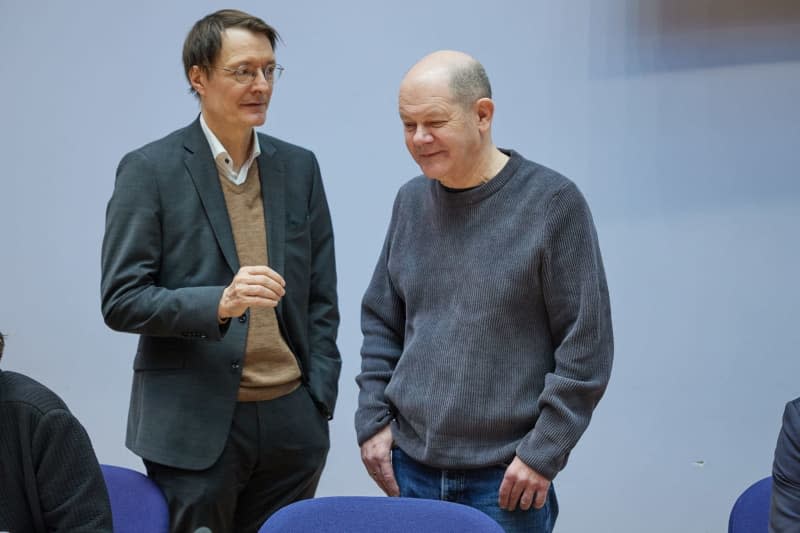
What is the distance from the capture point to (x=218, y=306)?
2.16 meters

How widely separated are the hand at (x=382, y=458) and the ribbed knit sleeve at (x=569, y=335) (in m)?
0.30

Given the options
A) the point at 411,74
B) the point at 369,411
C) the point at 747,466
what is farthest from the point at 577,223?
the point at 747,466

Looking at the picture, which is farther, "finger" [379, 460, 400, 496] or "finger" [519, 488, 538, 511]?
"finger" [379, 460, 400, 496]

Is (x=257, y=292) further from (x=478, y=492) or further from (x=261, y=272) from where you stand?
(x=478, y=492)

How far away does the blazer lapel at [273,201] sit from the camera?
7.76ft

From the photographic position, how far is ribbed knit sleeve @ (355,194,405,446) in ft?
7.01

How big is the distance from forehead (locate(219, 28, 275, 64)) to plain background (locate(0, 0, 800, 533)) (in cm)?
109

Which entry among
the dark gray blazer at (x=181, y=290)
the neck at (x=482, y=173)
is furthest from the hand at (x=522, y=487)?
the dark gray blazer at (x=181, y=290)

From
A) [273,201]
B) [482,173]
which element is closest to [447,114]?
[482,173]

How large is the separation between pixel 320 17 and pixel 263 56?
1.13m

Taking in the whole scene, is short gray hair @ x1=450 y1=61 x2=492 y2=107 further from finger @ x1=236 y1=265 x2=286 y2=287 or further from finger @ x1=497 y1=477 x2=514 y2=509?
finger @ x1=497 y1=477 x2=514 y2=509

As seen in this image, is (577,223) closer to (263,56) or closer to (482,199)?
(482,199)

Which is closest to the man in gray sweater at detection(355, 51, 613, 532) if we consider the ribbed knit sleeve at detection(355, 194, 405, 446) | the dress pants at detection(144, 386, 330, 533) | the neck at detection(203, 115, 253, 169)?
the ribbed knit sleeve at detection(355, 194, 405, 446)

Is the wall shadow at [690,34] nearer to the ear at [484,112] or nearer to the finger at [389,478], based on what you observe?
the ear at [484,112]
